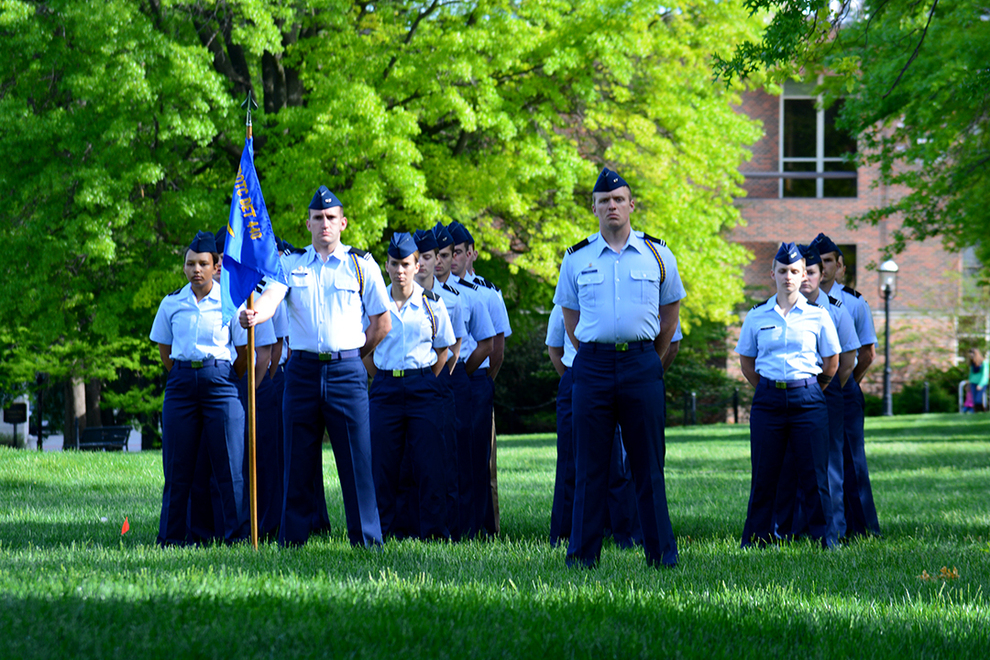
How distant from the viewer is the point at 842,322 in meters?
8.34

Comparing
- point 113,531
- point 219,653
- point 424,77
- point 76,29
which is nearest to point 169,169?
point 76,29

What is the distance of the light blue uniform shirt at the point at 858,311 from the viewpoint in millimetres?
8641

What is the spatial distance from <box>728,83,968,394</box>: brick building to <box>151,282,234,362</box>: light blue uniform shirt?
32.6m

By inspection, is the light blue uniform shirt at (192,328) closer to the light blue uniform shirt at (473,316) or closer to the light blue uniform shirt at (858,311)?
the light blue uniform shirt at (473,316)

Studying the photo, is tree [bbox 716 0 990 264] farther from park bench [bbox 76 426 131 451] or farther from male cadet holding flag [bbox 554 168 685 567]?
park bench [bbox 76 426 131 451]

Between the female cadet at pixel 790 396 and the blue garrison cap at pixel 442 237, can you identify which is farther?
the blue garrison cap at pixel 442 237

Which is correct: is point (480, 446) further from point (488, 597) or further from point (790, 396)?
point (488, 597)

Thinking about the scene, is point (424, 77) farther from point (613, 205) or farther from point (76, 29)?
point (613, 205)

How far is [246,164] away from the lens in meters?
7.53

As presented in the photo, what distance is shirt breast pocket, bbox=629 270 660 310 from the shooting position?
A: 624 cm

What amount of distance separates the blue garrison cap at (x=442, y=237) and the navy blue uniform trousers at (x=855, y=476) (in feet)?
11.0

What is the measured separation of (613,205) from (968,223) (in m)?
13.2

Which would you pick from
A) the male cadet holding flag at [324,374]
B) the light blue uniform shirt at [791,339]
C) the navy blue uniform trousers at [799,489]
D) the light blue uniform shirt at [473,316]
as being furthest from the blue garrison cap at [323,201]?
the navy blue uniform trousers at [799,489]

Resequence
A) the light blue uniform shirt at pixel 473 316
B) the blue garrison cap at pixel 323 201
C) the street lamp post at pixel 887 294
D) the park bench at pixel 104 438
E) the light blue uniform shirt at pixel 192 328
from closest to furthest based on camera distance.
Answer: the blue garrison cap at pixel 323 201
the light blue uniform shirt at pixel 192 328
the light blue uniform shirt at pixel 473 316
the park bench at pixel 104 438
the street lamp post at pixel 887 294
